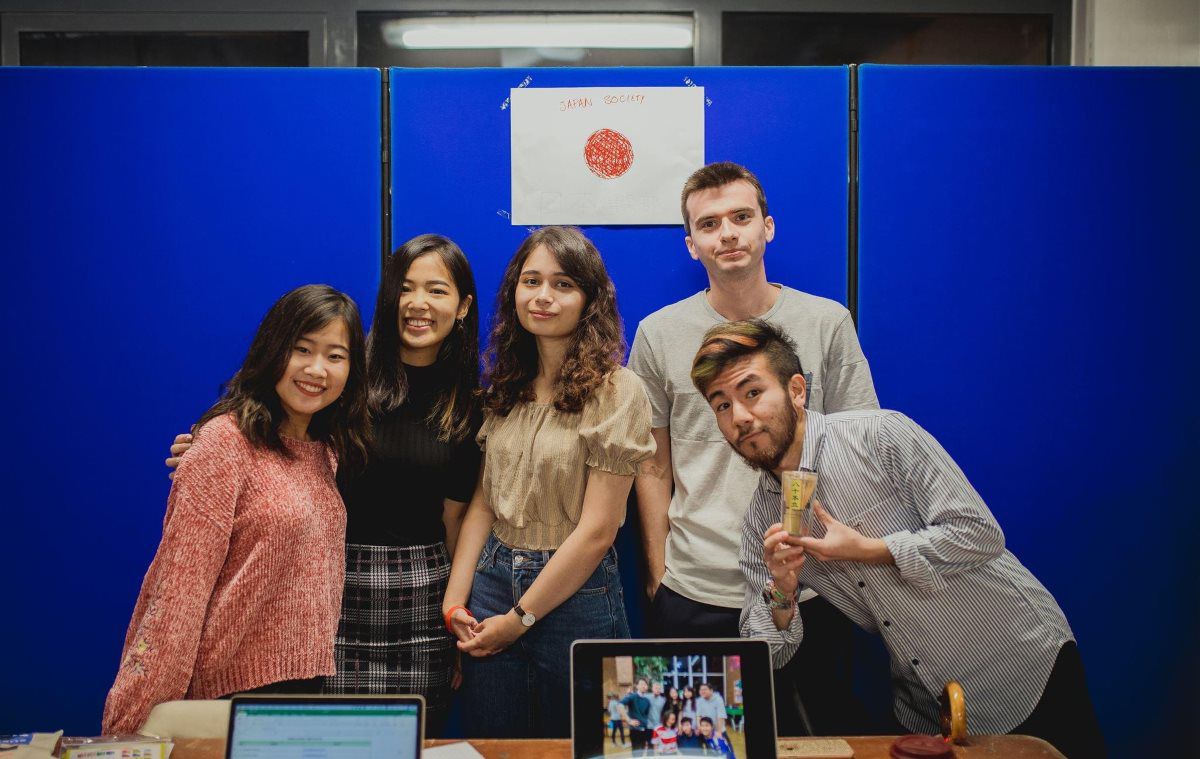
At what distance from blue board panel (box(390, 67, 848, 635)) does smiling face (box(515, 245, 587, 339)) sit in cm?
36

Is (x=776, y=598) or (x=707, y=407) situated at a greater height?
(x=707, y=407)

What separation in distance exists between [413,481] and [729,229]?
103 centimetres

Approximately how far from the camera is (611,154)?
256 centimetres

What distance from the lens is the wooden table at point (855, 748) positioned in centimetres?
155

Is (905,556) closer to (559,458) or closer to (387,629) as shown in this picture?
(559,458)

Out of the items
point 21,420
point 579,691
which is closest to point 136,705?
point 579,691

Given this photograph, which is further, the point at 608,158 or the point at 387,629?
the point at 608,158

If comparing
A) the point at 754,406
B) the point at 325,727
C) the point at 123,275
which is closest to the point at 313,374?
the point at 325,727

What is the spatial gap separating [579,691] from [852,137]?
1820 mm

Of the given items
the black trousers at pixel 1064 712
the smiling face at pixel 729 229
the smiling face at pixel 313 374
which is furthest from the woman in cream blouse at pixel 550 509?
the black trousers at pixel 1064 712

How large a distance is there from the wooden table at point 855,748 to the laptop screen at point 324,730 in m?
0.27

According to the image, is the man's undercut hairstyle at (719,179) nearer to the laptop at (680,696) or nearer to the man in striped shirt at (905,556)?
the man in striped shirt at (905,556)

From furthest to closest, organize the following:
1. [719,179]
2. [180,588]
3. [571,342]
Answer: [719,179]
[571,342]
[180,588]

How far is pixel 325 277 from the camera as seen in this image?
8.41 feet
